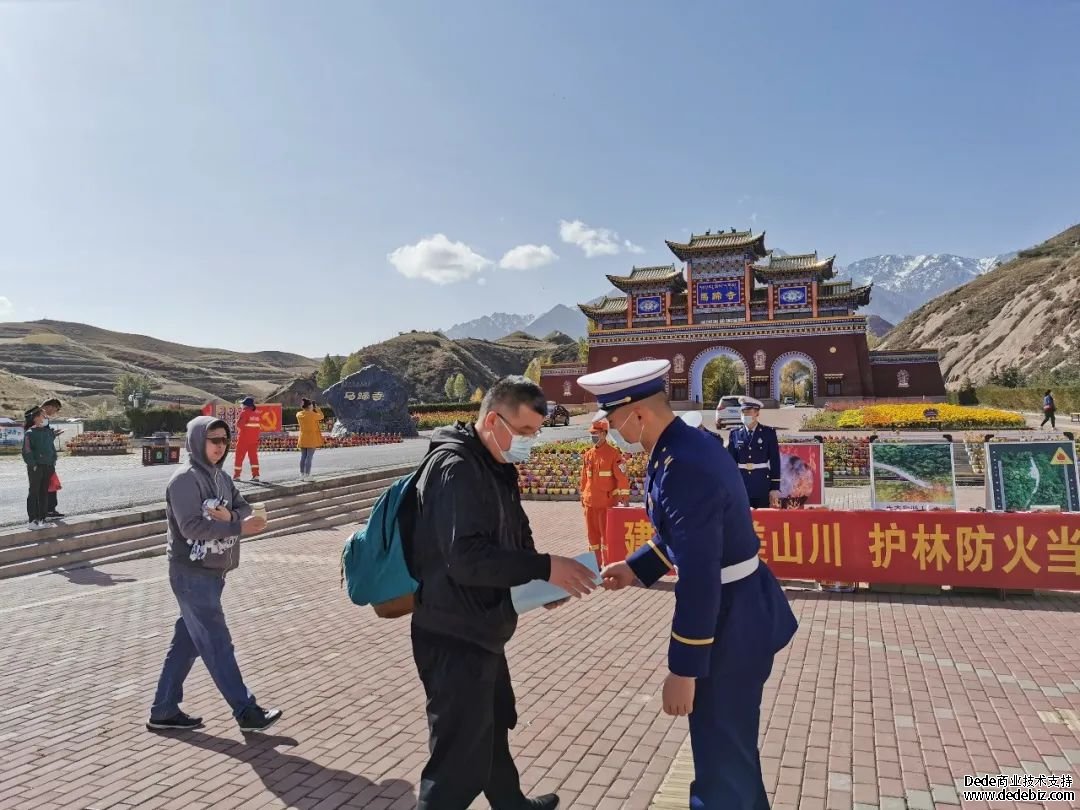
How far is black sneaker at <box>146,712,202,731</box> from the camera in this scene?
4090 mm

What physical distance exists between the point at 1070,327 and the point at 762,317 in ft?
94.5

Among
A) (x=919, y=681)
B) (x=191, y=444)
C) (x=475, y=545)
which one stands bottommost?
(x=919, y=681)

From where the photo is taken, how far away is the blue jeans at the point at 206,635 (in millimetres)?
3904

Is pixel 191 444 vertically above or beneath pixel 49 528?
above

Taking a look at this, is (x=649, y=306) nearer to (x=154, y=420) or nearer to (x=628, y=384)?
(x=154, y=420)

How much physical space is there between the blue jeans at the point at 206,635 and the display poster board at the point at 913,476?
6.51 m

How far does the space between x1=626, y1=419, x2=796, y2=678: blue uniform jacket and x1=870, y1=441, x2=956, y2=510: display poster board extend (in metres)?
5.74

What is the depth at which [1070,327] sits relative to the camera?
5584cm

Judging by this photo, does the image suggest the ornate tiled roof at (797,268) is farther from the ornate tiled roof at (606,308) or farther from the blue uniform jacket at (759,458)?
the blue uniform jacket at (759,458)

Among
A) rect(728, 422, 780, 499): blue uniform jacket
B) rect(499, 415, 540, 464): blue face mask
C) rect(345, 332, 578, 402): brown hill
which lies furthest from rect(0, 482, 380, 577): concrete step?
rect(345, 332, 578, 402): brown hill

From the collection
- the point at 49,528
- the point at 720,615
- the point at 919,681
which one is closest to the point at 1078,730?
the point at 919,681

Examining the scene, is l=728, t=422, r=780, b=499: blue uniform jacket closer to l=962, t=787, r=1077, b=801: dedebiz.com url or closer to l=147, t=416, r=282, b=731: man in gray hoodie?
l=962, t=787, r=1077, b=801: dedebiz.com url

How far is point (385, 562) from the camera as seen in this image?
264 cm

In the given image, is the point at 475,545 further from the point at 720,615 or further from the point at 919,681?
the point at 919,681
